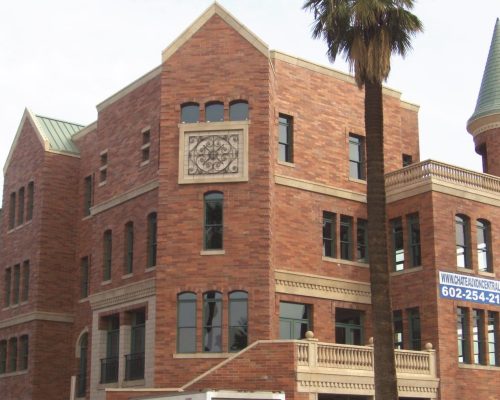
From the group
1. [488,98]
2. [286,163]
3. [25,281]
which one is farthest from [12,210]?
[488,98]

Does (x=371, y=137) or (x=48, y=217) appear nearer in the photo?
(x=371, y=137)

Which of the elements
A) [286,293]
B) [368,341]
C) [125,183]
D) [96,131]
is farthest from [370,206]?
[96,131]

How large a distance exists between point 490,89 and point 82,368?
24.6m

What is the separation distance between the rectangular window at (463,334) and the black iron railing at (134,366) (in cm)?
1269

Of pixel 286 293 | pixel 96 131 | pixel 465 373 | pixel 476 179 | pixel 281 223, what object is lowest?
pixel 465 373

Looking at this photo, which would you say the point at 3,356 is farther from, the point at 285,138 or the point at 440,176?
the point at 440,176

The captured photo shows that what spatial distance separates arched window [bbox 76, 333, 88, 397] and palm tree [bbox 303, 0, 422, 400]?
20.4 meters

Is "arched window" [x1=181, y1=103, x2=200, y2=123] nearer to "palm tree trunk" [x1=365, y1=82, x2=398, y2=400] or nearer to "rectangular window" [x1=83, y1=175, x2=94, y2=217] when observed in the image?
"palm tree trunk" [x1=365, y1=82, x2=398, y2=400]

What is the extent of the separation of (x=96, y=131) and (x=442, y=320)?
19.2 m

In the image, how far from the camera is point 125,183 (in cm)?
3966

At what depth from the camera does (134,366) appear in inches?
1432

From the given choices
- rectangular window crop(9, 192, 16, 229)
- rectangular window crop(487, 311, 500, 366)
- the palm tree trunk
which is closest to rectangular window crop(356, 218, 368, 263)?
rectangular window crop(487, 311, 500, 366)

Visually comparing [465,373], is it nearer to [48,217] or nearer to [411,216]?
[411,216]

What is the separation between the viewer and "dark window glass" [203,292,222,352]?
3356 centimetres
